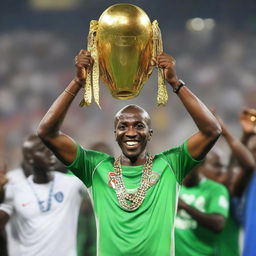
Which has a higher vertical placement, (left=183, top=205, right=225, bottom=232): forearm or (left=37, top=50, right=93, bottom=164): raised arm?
(left=37, top=50, right=93, bottom=164): raised arm

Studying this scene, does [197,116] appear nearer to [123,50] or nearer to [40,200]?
[123,50]

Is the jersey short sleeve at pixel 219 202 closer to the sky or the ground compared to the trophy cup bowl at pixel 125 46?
closer to the ground

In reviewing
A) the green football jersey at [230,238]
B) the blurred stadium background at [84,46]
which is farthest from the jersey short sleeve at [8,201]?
the blurred stadium background at [84,46]

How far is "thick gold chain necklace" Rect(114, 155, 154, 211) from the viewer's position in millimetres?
3668

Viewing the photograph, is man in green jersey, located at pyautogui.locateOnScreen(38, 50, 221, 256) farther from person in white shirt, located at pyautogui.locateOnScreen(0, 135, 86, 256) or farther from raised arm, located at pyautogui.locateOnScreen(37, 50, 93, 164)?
person in white shirt, located at pyautogui.locateOnScreen(0, 135, 86, 256)

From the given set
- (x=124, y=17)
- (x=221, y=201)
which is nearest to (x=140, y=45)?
(x=124, y=17)

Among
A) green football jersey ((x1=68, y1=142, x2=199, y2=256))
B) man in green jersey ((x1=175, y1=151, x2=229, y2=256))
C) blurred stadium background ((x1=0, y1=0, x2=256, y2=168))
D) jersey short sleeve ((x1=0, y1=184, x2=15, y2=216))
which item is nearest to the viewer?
green football jersey ((x1=68, y1=142, x2=199, y2=256))

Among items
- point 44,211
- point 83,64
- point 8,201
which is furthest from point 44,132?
point 8,201

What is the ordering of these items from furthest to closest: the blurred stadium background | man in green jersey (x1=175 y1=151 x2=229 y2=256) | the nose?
1. the blurred stadium background
2. man in green jersey (x1=175 y1=151 x2=229 y2=256)
3. the nose

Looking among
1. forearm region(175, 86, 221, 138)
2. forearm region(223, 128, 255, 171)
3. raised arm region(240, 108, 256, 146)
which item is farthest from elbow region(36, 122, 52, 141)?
raised arm region(240, 108, 256, 146)

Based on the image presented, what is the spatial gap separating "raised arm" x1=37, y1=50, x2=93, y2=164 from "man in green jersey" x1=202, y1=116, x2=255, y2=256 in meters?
1.65

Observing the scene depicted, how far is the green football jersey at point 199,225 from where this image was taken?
210 inches

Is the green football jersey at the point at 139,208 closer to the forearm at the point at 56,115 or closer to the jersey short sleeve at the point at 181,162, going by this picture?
the jersey short sleeve at the point at 181,162

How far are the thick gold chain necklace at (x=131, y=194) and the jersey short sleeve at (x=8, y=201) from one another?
1.65 metres
